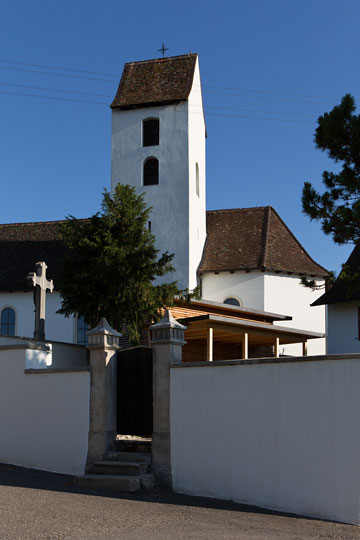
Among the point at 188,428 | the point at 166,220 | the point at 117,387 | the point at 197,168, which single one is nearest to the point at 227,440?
the point at 188,428

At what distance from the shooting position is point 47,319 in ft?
107

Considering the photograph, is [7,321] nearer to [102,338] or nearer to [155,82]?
[155,82]

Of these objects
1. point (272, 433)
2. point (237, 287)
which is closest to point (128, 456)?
point (272, 433)

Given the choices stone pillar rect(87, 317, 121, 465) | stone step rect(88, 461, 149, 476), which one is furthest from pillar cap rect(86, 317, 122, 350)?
stone step rect(88, 461, 149, 476)

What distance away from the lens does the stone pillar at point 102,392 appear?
1280 cm

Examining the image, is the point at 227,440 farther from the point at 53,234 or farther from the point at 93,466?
the point at 53,234

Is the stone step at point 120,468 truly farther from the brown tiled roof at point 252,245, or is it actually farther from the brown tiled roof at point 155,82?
the brown tiled roof at point 155,82

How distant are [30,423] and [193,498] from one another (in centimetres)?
399

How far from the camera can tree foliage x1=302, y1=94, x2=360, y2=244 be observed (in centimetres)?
1274

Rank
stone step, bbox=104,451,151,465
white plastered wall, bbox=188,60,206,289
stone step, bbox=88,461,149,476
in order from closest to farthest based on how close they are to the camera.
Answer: stone step, bbox=88,461,149,476
stone step, bbox=104,451,151,465
white plastered wall, bbox=188,60,206,289

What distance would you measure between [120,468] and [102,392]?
1448mm

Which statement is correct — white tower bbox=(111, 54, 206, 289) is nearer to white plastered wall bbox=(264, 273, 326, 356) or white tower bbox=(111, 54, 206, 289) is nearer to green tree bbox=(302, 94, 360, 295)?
white plastered wall bbox=(264, 273, 326, 356)

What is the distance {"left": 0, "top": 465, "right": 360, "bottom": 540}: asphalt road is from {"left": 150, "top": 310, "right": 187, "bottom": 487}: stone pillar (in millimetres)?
596

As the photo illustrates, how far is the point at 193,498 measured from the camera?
1141cm
